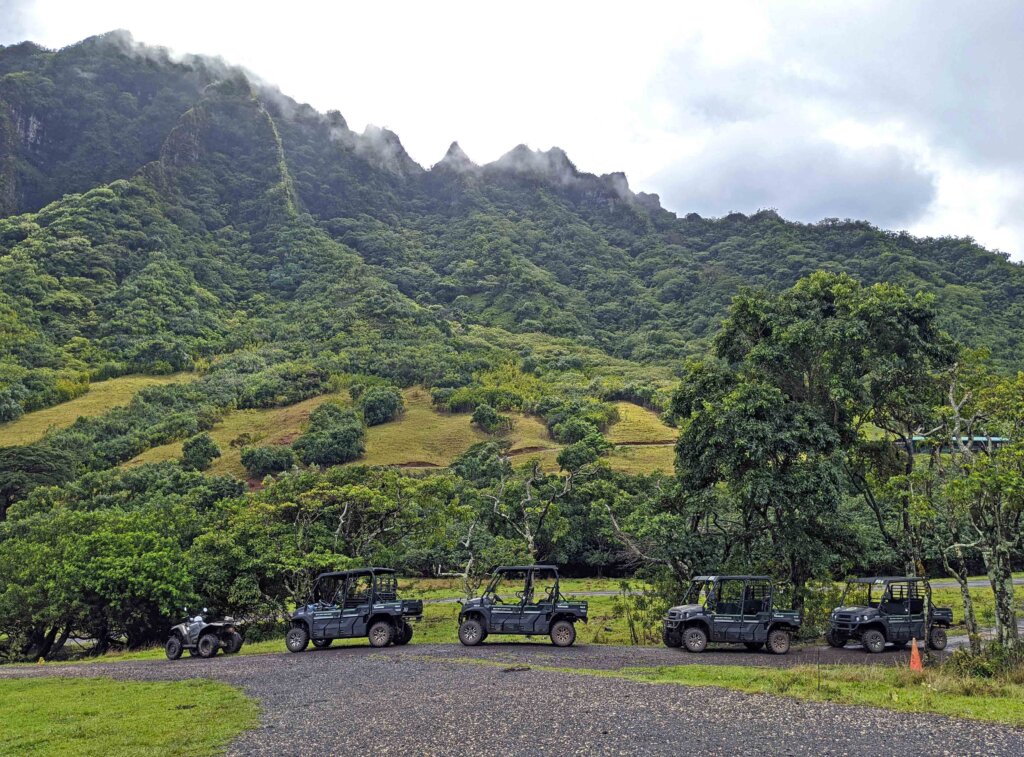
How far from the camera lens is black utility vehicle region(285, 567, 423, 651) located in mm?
20672

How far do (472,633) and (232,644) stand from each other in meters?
8.14

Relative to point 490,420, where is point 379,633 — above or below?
below

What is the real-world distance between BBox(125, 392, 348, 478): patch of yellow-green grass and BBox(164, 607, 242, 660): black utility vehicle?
52191mm

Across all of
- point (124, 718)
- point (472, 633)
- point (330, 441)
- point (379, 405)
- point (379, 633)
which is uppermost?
point (379, 405)

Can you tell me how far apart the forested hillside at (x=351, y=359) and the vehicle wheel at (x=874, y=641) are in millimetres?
2402

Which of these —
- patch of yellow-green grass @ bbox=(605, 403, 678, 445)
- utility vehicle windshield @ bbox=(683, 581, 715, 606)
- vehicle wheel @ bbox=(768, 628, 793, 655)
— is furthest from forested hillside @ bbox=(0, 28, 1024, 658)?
vehicle wheel @ bbox=(768, 628, 793, 655)

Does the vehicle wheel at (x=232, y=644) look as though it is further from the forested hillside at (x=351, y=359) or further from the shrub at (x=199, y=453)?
the shrub at (x=199, y=453)

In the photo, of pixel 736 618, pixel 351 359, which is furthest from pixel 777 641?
pixel 351 359

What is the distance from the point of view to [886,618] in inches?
703

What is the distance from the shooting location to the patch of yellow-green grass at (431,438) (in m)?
Result: 78.3

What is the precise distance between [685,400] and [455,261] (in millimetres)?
166428

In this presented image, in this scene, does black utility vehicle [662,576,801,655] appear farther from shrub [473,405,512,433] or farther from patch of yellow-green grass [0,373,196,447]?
patch of yellow-green grass [0,373,196,447]

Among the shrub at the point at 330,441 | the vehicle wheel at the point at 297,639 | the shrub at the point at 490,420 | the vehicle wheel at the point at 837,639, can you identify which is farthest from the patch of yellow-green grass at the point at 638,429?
the vehicle wheel at the point at 297,639

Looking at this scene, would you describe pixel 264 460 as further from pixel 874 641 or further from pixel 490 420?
pixel 874 641
